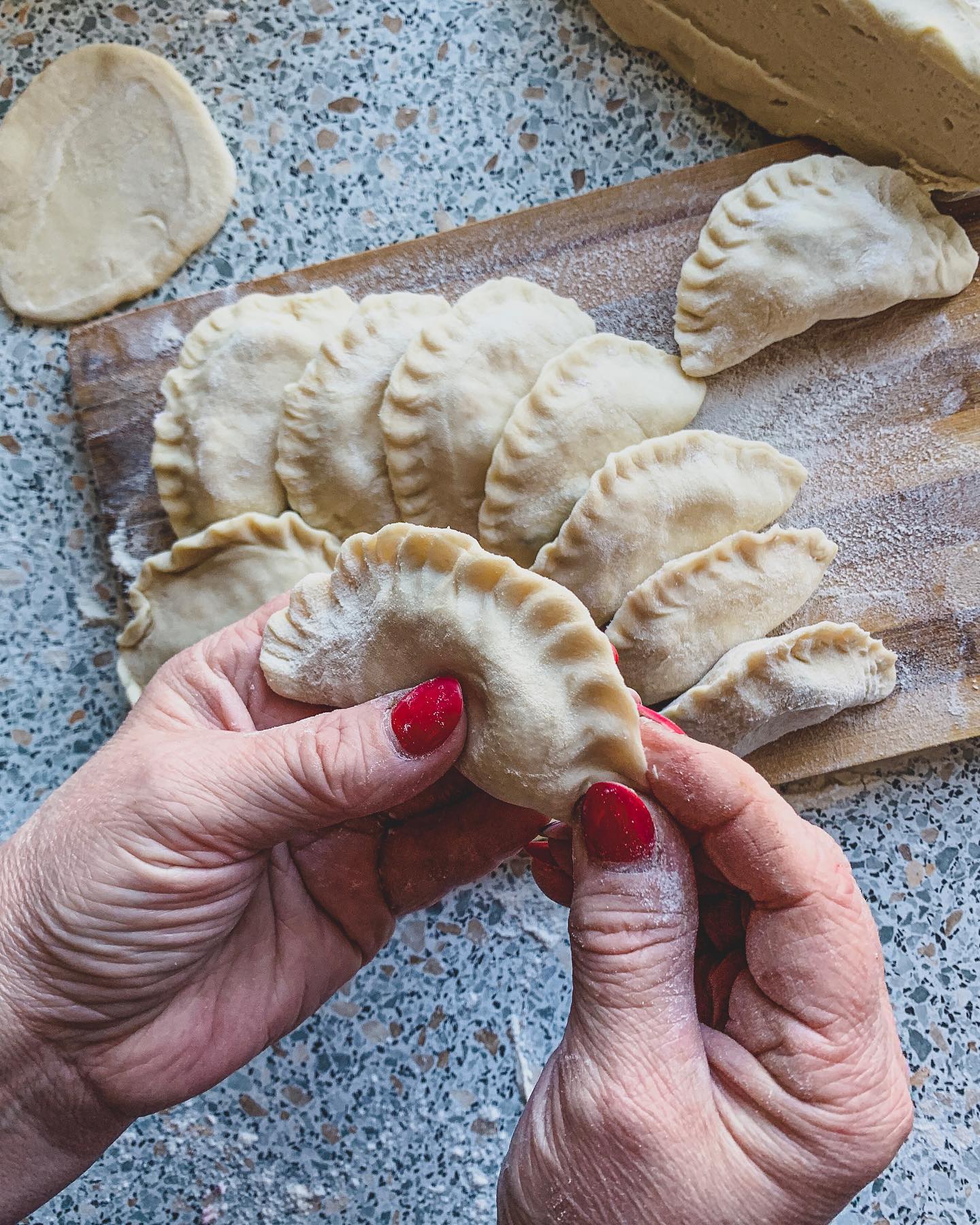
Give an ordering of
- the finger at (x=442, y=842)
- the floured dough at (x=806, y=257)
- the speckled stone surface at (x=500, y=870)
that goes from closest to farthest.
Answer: the finger at (x=442, y=842)
the floured dough at (x=806, y=257)
the speckled stone surface at (x=500, y=870)

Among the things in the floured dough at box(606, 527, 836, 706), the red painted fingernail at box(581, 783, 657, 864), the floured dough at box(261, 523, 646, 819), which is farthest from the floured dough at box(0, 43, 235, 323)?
the red painted fingernail at box(581, 783, 657, 864)

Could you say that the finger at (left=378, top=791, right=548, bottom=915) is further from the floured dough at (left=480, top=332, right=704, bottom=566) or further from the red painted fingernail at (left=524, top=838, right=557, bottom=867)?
the floured dough at (left=480, top=332, right=704, bottom=566)

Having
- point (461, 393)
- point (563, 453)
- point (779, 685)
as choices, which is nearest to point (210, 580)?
point (461, 393)

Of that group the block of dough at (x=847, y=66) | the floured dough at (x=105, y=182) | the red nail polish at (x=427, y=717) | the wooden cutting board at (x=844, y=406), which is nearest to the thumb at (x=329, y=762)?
the red nail polish at (x=427, y=717)

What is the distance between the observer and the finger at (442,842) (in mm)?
1598

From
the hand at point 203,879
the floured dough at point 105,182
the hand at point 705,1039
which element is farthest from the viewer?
the floured dough at point 105,182

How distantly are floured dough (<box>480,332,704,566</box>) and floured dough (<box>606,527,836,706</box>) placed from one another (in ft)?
0.73

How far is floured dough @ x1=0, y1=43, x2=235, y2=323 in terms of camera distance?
6.57 feet

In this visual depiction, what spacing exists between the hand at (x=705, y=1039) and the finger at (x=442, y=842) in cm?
38

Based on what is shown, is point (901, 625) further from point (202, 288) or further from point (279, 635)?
point (202, 288)

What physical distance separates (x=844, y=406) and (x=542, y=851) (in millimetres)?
1020

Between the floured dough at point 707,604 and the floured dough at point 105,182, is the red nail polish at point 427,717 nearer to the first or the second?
the floured dough at point 707,604

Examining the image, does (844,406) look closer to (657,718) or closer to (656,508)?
(656,508)

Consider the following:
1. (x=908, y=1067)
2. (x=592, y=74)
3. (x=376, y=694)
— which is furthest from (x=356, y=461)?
(x=908, y=1067)
